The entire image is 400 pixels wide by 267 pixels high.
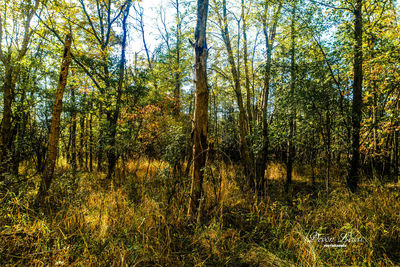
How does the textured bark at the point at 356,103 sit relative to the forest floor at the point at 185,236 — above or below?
above

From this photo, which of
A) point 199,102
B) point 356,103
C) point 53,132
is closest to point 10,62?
point 53,132

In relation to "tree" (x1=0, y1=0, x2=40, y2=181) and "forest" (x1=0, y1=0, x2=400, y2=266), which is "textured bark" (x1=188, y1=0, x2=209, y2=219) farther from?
"tree" (x1=0, y1=0, x2=40, y2=181)

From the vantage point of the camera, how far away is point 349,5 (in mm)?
4113

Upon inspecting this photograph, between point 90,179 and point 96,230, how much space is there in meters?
3.04

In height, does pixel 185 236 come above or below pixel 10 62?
below

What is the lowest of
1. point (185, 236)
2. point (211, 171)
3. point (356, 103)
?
point (185, 236)

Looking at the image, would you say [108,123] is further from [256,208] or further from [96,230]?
[256,208]

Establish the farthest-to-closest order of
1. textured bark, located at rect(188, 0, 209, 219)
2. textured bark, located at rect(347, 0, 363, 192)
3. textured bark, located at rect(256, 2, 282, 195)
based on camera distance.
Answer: textured bark, located at rect(256, 2, 282, 195), textured bark, located at rect(347, 0, 363, 192), textured bark, located at rect(188, 0, 209, 219)

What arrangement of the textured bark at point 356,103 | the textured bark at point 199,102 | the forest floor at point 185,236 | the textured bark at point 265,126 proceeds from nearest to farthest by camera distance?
1. the forest floor at point 185,236
2. the textured bark at point 199,102
3. the textured bark at point 356,103
4. the textured bark at point 265,126

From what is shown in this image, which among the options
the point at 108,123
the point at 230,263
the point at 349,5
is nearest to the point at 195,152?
the point at 230,263

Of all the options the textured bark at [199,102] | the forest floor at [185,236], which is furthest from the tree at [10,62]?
the textured bark at [199,102]

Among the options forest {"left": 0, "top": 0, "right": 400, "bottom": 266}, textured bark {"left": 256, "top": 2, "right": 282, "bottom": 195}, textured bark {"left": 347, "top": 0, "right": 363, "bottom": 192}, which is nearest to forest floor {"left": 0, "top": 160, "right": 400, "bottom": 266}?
forest {"left": 0, "top": 0, "right": 400, "bottom": 266}

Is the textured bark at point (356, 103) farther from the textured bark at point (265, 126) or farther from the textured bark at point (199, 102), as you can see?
the textured bark at point (199, 102)

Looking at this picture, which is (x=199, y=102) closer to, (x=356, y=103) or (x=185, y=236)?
(x=185, y=236)
